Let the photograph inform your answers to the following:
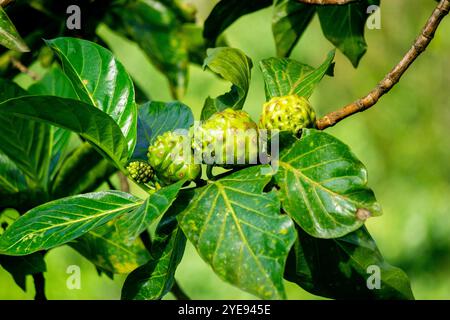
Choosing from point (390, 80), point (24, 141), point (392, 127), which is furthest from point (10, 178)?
point (392, 127)

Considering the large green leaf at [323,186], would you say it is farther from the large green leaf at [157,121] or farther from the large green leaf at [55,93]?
the large green leaf at [55,93]

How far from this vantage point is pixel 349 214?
29.8 inches

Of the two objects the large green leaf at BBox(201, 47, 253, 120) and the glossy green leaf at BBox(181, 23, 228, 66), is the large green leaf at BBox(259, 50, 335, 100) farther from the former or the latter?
the glossy green leaf at BBox(181, 23, 228, 66)

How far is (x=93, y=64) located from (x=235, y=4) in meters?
0.47

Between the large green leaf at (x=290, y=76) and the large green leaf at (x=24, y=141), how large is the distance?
1.57ft

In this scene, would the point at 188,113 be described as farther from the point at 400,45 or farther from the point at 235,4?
the point at 400,45

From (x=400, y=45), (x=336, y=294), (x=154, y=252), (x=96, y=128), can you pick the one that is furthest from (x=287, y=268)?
(x=400, y=45)

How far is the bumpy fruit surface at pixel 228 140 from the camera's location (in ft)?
2.58

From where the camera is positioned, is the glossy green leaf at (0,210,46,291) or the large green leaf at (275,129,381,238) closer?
the large green leaf at (275,129,381,238)

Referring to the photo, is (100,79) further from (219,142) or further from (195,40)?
(195,40)

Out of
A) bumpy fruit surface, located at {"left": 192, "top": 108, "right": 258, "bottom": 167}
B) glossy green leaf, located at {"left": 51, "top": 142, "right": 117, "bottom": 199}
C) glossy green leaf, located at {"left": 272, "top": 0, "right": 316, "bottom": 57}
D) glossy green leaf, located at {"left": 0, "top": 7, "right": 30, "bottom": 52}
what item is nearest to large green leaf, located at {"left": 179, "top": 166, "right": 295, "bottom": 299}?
bumpy fruit surface, located at {"left": 192, "top": 108, "right": 258, "bottom": 167}

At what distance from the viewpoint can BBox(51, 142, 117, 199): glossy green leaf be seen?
1.25 m

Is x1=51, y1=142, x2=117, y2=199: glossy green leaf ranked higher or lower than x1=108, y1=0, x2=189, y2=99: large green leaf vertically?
lower

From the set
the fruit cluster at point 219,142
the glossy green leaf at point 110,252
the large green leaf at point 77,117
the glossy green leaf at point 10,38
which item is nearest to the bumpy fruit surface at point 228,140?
the fruit cluster at point 219,142
